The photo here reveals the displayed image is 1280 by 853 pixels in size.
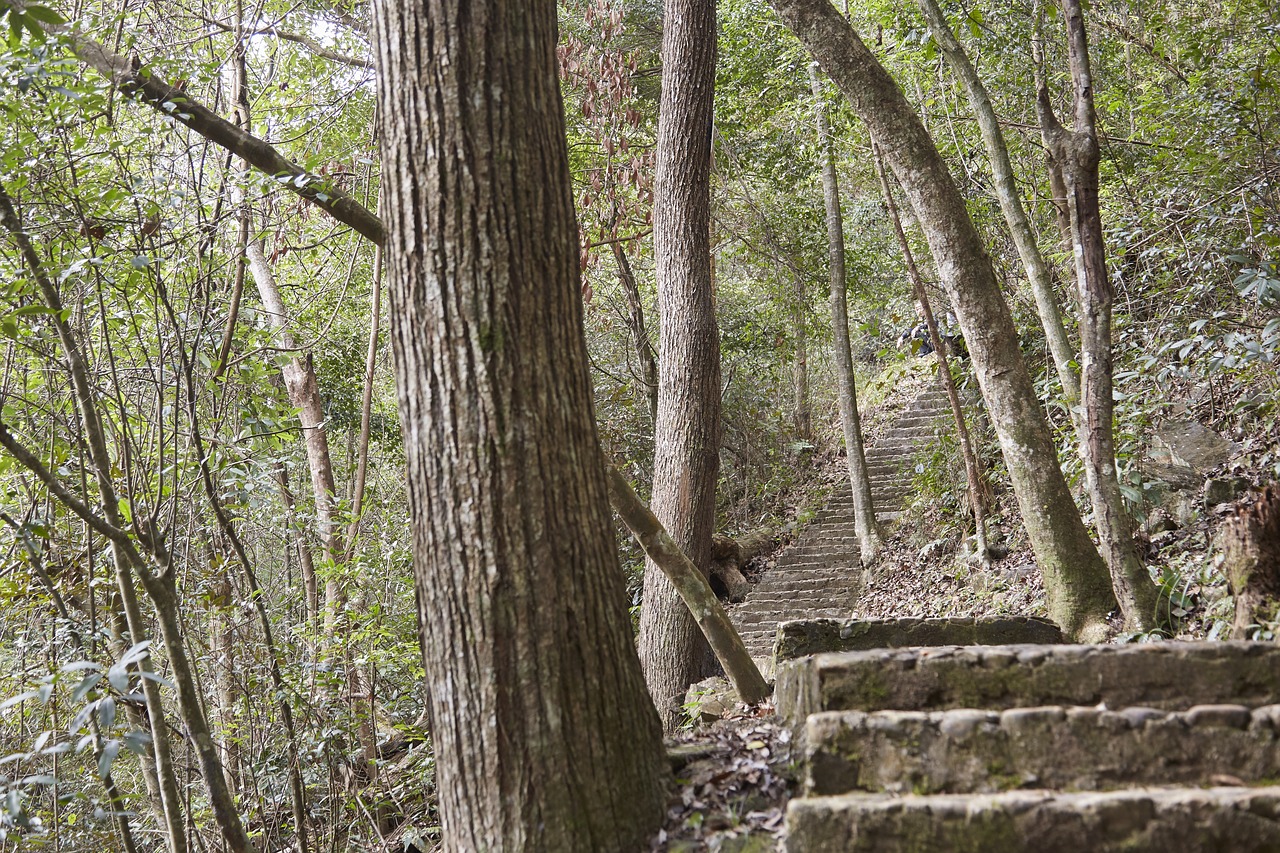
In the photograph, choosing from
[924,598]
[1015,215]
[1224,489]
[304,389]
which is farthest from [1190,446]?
[304,389]

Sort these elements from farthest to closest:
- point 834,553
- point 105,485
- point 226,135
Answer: point 834,553, point 226,135, point 105,485

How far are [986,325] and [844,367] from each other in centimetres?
593

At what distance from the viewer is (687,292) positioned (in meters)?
6.55

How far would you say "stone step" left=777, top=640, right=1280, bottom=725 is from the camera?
243 cm

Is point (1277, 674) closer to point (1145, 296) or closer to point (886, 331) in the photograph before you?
point (1145, 296)

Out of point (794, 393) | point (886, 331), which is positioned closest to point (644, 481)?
point (794, 393)

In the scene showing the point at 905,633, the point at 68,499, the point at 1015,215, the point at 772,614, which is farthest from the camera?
the point at 772,614

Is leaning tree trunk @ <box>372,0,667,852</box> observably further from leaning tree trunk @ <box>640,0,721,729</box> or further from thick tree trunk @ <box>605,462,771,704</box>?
leaning tree trunk @ <box>640,0,721,729</box>

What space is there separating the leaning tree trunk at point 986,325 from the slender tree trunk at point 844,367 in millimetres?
4932

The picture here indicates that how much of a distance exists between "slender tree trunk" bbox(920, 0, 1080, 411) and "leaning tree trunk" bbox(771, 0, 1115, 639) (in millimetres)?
432

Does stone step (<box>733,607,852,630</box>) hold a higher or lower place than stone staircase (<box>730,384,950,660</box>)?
lower

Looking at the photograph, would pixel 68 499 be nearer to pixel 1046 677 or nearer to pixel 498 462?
pixel 498 462

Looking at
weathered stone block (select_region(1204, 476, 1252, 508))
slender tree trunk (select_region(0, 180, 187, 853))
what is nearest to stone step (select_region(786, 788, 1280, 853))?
slender tree trunk (select_region(0, 180, 187, 853))

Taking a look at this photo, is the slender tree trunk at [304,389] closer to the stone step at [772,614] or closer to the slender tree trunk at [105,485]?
the slender tree trunk at [105,485]
